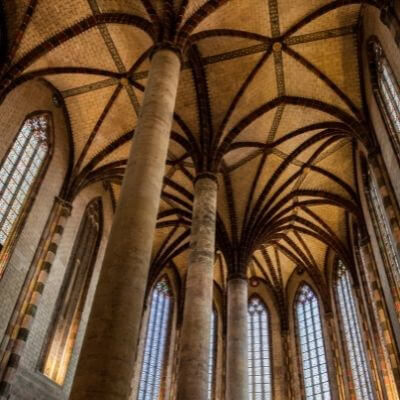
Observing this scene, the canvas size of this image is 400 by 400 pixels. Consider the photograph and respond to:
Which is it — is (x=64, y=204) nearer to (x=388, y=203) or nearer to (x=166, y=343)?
(x=166, y=343)

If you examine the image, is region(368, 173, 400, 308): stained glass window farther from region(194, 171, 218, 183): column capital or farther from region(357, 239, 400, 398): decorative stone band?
region(194, 171, 218, 183): column capital

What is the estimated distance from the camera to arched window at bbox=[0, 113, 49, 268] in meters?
12.6

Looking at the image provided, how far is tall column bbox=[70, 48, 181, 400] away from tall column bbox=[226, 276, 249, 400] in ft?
29.4

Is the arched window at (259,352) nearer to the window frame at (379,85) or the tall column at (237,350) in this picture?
the tall column at (237,350)

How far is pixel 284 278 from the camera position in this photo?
23.5 metres

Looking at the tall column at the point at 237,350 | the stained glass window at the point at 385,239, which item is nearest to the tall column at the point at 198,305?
the tall column at the point at 237,350

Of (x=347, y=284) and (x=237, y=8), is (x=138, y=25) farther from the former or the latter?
(x=347, y=284)

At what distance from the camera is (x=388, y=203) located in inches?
474

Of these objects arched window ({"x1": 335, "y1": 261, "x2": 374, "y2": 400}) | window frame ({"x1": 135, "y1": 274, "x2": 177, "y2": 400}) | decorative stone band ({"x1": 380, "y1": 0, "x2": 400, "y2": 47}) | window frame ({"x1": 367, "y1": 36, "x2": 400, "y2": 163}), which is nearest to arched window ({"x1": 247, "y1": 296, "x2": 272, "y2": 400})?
window frame ({"x1": 135, "y1": 274, "x2": 177, "y2": 400})

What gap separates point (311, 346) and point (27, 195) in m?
14.5

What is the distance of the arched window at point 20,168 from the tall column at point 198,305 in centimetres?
538

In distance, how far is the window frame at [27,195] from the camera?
12.3 metres

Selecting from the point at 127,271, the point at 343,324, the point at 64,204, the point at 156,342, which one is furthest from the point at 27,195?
the point at 343,324

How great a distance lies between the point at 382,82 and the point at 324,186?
21.5 ft
